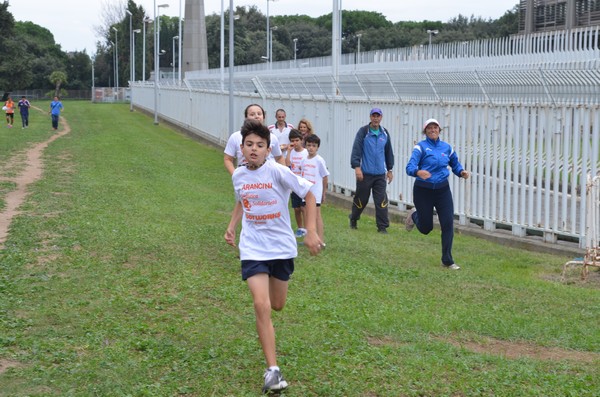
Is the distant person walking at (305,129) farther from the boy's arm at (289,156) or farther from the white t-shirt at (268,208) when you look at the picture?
the white t-shirt at (268,208)

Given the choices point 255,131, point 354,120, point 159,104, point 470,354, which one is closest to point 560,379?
point 470,354

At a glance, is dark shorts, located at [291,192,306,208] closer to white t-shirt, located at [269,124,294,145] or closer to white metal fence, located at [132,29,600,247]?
white t-shirt, located at [269,124,294,145]

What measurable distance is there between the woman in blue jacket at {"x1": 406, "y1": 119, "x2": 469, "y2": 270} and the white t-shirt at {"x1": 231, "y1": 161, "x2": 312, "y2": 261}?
4457mm

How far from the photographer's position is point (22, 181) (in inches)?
814

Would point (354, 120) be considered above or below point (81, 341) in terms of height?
above

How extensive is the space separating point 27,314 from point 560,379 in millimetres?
4473

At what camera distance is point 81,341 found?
7.29 metres

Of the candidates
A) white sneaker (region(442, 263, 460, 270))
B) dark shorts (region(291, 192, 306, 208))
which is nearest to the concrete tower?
dark shorts (region(291, 192, 306, 208))

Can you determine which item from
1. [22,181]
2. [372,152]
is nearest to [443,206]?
[372,152]

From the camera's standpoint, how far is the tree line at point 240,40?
77.2 metres

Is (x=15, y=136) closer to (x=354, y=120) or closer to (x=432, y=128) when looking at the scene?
(x=354, y=120)

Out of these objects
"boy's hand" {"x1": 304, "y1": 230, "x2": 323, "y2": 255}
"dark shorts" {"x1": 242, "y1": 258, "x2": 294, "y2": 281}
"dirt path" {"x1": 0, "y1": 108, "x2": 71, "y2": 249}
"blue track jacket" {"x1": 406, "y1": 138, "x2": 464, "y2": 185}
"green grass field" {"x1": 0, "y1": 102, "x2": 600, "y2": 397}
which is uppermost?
"blue track jacket" {"x1": 406, "y1": 138, "x2": 464, "y2": 185}

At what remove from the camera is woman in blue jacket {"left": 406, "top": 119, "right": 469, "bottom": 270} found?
35.4ft

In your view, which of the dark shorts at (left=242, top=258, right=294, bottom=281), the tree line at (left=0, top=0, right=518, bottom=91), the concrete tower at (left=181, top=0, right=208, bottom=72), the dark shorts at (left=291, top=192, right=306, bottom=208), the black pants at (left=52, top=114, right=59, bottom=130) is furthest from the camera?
the tree line at (left=0, top=0, right=518, bottom=91)
